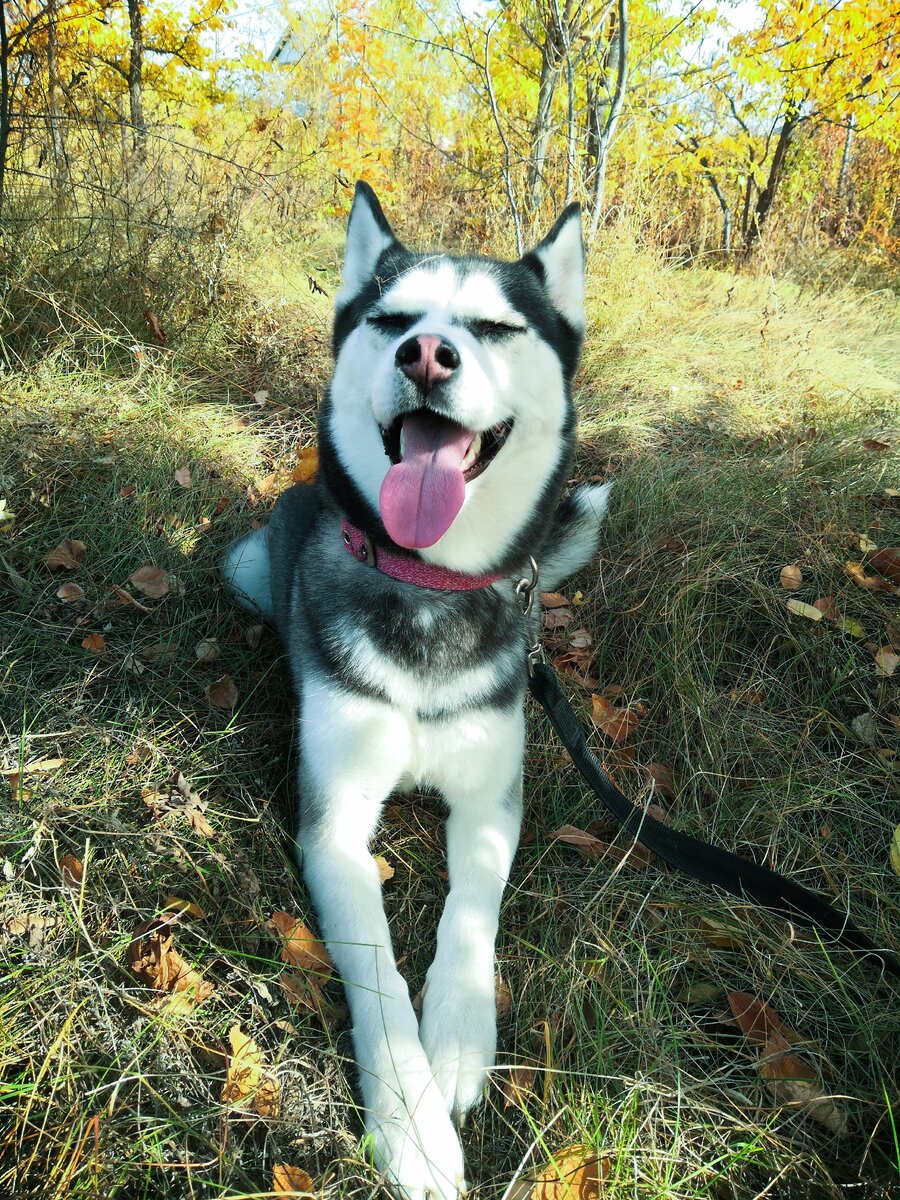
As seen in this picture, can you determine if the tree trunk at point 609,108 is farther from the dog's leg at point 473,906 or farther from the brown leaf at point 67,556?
the dog's leg at point 473,906

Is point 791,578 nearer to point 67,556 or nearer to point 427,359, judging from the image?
point 427,359

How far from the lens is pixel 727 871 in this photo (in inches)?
74.5

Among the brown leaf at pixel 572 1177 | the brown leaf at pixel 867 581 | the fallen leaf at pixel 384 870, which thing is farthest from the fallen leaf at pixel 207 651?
the brown leaf at pixel 867 581

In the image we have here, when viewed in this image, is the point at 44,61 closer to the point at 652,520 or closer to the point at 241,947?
the point at 652,520

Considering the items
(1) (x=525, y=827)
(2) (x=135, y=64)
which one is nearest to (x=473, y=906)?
(1) (x=525, y=827)

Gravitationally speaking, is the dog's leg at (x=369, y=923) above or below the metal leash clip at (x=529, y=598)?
below

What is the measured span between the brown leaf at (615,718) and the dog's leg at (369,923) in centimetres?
87

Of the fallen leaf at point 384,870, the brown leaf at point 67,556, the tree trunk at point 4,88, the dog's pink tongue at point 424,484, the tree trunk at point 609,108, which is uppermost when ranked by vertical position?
the tree trunk at point 609,108

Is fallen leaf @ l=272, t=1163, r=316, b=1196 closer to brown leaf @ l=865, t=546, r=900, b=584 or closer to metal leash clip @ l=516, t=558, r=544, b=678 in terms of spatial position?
metal leash clip @ l=516, t=558, r=544, b=678

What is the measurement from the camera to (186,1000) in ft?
5.11

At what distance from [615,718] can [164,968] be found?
1.62 meters

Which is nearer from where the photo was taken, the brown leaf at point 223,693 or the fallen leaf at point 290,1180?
the fallen leaf at point 290,1180

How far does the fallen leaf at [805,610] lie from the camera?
2.68 metres

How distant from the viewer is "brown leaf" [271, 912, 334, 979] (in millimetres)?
1737
